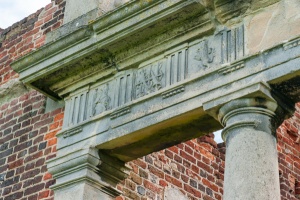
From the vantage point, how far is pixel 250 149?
4828mm

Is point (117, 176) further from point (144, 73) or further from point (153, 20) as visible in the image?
point (153, 20)

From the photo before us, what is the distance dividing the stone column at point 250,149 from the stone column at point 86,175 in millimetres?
1359

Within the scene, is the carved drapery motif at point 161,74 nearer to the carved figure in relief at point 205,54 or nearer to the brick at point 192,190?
the carved figure in relief at point 205,54

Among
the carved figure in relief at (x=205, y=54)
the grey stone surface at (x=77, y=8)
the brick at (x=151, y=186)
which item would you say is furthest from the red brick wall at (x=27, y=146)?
the carved figure in relief at (x=205, y=54)

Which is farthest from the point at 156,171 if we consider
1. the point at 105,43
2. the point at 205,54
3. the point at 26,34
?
the point at 26,34

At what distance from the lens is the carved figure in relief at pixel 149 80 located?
18.9 ft

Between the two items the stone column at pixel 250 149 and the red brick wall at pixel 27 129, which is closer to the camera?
the stone column at pixel 250 149

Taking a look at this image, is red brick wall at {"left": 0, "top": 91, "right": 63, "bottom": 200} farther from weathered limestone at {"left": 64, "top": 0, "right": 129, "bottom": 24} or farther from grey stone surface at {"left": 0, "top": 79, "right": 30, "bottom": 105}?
weathered limestone at {"left": 64, "top": 0, "right": 129, "bottom": 24}

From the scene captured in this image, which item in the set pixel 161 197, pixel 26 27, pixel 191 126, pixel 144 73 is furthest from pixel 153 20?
pixel 26 27

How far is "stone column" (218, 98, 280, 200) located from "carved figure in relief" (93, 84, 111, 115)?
1.33m

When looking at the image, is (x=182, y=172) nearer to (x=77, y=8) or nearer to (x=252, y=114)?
(x=77, y=8)

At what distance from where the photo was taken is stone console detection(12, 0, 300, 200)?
194 inches

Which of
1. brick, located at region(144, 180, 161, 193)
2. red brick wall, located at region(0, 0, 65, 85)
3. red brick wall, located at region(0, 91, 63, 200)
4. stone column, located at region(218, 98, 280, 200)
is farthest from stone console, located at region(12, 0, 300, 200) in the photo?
brick, located at region(144, 180, 161, 193)

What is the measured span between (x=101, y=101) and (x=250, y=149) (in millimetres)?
1825
